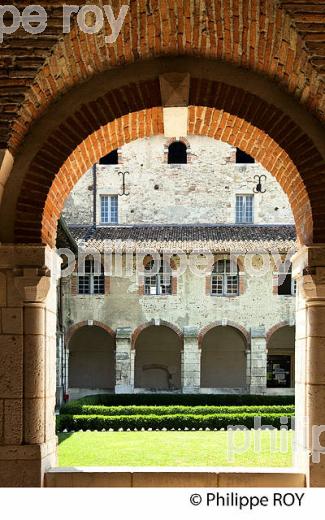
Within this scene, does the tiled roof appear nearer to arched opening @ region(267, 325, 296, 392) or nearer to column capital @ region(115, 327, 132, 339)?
column capital @ region(115, 327, 132, 339)

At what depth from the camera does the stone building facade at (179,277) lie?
23.2m

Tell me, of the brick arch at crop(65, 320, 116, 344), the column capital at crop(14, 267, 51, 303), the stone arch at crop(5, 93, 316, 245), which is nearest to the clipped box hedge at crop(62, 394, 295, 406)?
the brick arch at crop(65, 320, 116, 344)

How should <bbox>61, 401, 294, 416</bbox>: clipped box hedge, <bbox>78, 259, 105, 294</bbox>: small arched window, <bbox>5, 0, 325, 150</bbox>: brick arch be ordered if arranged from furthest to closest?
<bbox>78, 259, 105, 294</bbox>: small arched window → <bbox>61, 401, 294, 416</bbox>: clipped box hedge → <bbox>5, 0, 325, 150</bbox>: brick arch

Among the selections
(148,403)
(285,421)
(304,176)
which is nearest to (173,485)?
(304,176)

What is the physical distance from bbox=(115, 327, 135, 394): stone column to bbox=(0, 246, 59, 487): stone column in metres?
18.0

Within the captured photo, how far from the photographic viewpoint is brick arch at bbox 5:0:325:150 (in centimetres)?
461

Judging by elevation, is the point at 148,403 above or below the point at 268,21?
below

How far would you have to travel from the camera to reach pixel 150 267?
77.3 feet

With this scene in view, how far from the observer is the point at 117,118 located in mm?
5340

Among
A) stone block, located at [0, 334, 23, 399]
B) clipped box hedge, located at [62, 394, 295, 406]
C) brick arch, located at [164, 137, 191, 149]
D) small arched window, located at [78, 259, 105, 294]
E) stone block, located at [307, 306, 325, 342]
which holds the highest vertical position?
brick arch, located at [164, 137, 191, 149]

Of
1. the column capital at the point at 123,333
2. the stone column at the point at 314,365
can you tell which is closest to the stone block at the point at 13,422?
the stone column at the point at 314,365

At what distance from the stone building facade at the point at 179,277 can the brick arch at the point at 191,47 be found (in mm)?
17604

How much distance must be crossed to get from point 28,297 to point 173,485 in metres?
1.89

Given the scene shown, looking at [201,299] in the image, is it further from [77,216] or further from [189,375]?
[77,216]
